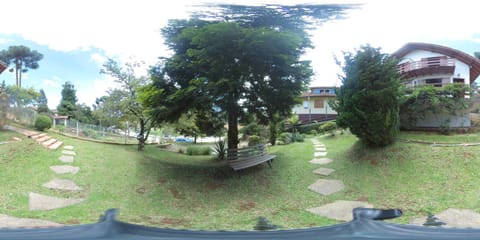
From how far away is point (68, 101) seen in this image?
0.92 metres

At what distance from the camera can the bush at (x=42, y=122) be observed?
3.33ft

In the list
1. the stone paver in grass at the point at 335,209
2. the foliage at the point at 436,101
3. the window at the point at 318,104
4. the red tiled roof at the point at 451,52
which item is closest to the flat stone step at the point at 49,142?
the stone paver in grass at the point at 335,209

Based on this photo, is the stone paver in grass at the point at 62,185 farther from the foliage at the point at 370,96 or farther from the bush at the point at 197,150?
the foliage at the point at 370,96

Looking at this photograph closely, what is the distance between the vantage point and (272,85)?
5.31ft

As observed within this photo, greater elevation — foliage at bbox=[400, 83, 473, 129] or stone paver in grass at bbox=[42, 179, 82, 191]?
foliage at bbox=[400, 83, 473, 129]

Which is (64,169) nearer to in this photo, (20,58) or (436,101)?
(20,58)

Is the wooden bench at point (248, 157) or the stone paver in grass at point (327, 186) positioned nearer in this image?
the stone paver in grass at point (327, 186)

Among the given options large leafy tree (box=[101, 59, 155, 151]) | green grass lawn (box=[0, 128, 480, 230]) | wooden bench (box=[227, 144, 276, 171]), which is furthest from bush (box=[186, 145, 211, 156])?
Result: large leafy tree (box=[101, 59, 155, 151])

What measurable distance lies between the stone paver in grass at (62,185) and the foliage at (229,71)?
61 centimetres

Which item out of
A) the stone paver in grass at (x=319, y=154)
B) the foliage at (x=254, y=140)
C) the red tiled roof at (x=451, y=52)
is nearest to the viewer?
the red tiled roof at (x=451, y=52)

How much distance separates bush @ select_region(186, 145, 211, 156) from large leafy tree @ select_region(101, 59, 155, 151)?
11.5 inches

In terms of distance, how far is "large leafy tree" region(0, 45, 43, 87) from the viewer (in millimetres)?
849

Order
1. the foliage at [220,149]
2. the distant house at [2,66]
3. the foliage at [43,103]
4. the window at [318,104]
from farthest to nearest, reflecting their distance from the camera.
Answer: the foliage at [220,149] < the window at [318,104] < the foliage at [43,103] < the distant house at [2,66]

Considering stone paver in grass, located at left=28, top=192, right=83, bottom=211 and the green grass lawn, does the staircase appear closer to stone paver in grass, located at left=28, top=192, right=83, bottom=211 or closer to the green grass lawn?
the green grass lawn
